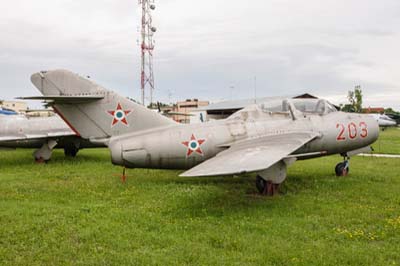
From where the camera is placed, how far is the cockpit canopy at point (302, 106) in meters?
10.3

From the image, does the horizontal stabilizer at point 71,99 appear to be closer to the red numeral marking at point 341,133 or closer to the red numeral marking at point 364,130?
the red numeral marking at point 341,133

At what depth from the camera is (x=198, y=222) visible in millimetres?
6633

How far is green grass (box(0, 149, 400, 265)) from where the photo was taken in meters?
5.10

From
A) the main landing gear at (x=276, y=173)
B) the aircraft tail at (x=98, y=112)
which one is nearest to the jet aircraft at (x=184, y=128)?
the aircraft tail at (x=98, y=112)

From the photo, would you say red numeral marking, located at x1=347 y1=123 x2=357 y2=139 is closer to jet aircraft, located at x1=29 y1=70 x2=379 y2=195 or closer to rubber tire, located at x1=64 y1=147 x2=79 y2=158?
jet aircraft, located at x1=29 y1=70 x2=379 y2=195

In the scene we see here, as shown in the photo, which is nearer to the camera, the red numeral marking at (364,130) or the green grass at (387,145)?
the red numeral marking at (364,130)

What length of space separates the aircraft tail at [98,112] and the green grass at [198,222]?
1660 mm

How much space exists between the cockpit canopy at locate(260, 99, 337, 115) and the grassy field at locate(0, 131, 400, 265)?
211 centimetres

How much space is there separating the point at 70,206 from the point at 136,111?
10.8 ft

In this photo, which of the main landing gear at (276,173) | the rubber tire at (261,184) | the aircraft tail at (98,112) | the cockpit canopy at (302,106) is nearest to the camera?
the main landing gear at (276,173)

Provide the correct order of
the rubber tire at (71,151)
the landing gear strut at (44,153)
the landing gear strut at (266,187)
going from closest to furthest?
1. the landing gear strut at (266,187)
2. the landing gear strut at (44,153)
3. the rubber tire at (71,151)

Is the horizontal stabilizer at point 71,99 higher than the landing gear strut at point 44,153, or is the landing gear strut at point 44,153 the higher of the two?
the horizontal stabilizer at point 71,99

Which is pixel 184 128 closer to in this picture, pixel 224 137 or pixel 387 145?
pixel 224 137

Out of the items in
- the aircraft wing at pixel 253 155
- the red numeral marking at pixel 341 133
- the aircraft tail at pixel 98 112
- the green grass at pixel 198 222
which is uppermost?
the aircraft tail at pixel 98 112
